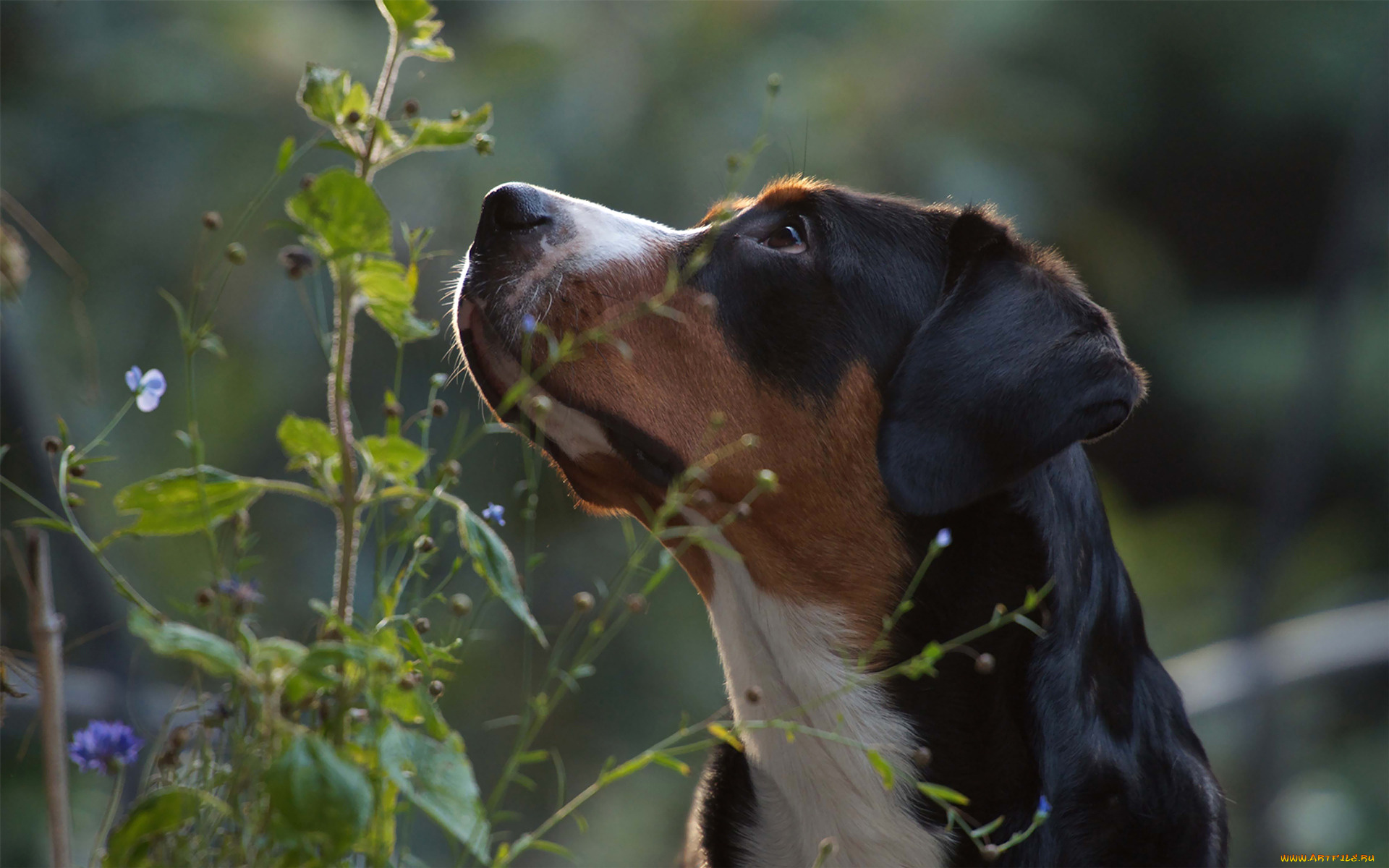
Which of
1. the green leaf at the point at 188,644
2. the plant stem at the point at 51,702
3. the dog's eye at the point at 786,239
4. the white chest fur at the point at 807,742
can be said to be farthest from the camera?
the dog's eye at the point at 786,239

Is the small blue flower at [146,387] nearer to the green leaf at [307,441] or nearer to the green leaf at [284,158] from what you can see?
the green leaf at [307,441]

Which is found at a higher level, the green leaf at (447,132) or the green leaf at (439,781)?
the green leaf at (447,132)

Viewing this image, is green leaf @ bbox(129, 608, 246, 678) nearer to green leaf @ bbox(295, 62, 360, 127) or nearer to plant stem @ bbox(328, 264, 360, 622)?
plant stem @ bbox(328, 264, 360, 622)

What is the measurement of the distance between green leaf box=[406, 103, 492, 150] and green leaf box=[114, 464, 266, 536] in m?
0.38

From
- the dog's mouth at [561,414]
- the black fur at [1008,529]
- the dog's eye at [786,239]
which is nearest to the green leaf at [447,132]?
the dog's mouth at [561,414]

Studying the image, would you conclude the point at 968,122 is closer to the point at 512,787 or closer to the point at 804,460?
the point at 512,787

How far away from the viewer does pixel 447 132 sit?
1.24 m

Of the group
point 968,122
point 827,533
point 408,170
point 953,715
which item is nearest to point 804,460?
point 827,533

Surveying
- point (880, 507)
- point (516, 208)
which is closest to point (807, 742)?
point (880, 507)

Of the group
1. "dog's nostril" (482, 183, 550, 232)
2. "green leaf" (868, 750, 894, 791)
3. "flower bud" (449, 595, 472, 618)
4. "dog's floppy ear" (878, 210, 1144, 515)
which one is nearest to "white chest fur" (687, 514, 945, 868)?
"dog's floppy ear" (878, 210, 1144, 515)

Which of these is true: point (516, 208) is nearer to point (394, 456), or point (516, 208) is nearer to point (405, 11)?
point (405, 11)

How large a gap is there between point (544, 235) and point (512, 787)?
4570 mm

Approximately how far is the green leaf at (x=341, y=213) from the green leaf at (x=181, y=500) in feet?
0.83

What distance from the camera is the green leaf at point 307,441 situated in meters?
1.24
